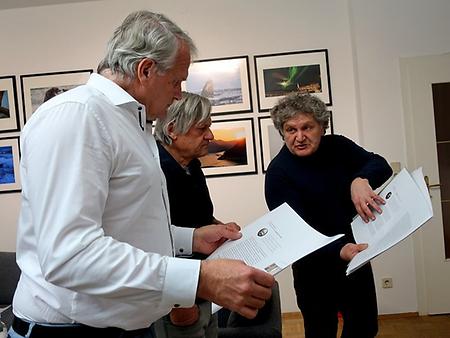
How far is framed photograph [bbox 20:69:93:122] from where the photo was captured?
389 centimetres

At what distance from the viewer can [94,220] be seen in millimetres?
780

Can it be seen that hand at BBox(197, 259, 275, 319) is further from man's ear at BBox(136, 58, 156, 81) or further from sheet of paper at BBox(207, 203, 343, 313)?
man's ear at BBox(136, 58, 156, 81)

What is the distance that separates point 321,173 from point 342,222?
0.69 ft

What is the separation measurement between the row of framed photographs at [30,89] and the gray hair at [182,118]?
2.47 meters

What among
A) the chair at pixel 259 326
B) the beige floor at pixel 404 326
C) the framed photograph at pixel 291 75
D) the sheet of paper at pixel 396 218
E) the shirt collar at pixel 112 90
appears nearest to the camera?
the shirt collar at pixel 112 90

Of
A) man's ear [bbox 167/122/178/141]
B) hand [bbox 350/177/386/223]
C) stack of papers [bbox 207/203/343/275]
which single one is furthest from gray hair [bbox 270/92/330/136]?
stack of papers [bbox 207/203/343/275]

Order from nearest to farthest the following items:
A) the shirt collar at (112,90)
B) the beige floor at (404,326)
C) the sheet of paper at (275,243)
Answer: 1. the shirt collar at (112,90)
2. the sheet of paper at (275,243)
3. the beige floor at (404,326)

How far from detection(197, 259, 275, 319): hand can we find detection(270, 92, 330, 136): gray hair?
1.19m

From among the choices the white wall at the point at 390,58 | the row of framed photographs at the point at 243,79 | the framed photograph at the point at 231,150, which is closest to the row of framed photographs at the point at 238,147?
the framed photograph at the point at 231,150

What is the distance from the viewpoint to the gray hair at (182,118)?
1.64m

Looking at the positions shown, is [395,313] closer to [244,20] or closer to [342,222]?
[342,222]

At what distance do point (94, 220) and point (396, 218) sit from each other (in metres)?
0.91

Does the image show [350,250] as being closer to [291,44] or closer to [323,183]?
[323,183]

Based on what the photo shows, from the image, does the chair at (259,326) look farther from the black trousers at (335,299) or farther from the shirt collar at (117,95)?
the shirt collar at (117,95)
